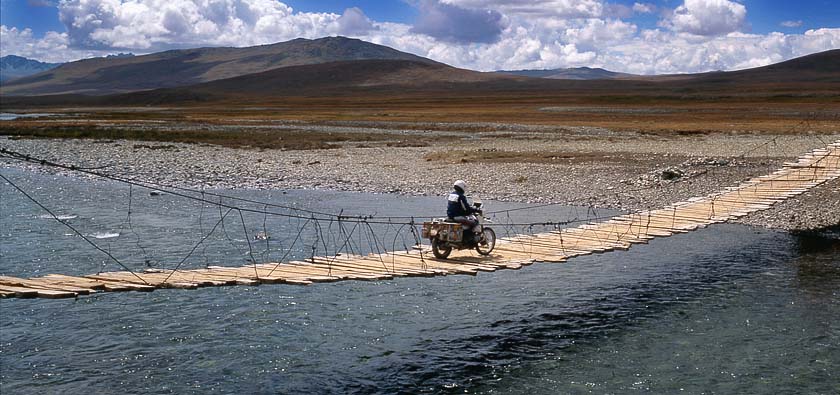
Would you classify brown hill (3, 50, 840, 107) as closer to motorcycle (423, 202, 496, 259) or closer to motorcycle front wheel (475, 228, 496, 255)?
motorcycle front wheel (475, 228, 496, 255)

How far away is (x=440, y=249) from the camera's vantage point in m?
13.5

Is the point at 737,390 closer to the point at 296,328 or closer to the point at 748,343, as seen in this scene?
the point at 748,343

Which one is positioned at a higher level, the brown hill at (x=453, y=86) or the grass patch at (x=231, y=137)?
the brown hill at (x=453, y=86)

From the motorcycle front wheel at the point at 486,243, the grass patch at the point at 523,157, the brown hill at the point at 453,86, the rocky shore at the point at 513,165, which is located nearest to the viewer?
the motorcycle front wheel at the point at 486,243

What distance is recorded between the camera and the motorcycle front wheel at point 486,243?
1368cm

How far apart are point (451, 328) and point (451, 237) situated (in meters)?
1.61

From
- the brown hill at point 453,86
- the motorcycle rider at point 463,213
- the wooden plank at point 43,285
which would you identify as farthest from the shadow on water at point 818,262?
the brown hill at point 453,86

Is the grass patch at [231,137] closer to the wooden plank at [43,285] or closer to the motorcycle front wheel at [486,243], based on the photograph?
the motorcycle front wheel at [486,243]

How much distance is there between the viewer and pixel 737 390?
36.3 feet

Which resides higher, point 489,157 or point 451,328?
point 489,157

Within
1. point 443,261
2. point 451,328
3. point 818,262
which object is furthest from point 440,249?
point 818,262

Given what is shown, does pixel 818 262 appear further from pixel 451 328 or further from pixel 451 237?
pixel 451 237

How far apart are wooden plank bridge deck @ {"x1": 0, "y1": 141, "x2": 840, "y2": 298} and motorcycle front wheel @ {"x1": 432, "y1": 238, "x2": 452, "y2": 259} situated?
13 cm

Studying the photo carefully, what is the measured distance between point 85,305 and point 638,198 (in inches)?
675
